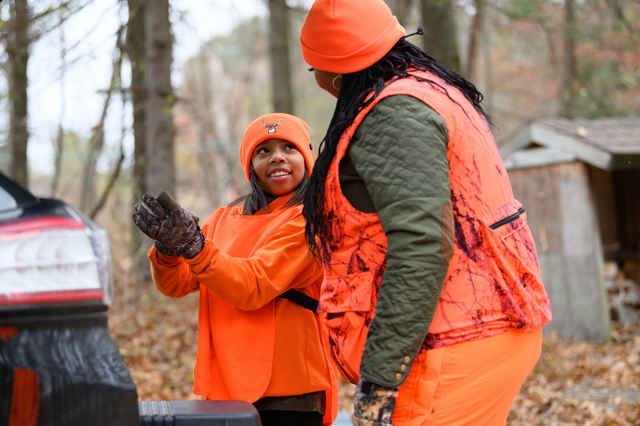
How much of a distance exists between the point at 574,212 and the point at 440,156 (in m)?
7.89

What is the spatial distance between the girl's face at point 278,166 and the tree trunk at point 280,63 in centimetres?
789

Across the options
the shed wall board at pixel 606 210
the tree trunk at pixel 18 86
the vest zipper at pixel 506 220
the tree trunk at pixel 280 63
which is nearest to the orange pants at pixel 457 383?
the vest zipper at pixel 506 220

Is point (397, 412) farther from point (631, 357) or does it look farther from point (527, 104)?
point (527, 104)

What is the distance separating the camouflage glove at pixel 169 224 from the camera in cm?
205

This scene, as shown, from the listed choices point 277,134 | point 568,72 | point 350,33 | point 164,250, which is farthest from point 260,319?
point 568,72

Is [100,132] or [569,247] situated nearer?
[100,132]

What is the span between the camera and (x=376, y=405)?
165 centimetres

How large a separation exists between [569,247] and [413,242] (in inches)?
317

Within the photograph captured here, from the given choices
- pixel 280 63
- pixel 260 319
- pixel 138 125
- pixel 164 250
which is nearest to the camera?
pixel 164 250

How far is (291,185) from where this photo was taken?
2680 millimetres

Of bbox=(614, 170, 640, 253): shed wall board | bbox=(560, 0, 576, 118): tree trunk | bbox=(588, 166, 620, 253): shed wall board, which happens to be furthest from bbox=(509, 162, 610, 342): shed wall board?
bbox=(560, 0, 576, 118): tree trunk

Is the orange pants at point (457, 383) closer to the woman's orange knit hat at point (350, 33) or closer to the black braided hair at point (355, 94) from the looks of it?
the black braided hair at point (355, 94)

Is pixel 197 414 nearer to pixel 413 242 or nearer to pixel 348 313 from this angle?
pixel 348 313

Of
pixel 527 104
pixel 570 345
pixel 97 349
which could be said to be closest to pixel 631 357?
pixel 570 345
